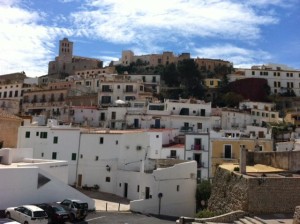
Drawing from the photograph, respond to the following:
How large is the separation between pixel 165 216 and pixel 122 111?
86.8 ft

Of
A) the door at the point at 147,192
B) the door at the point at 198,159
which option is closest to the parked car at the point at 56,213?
the door at the point at 147,192

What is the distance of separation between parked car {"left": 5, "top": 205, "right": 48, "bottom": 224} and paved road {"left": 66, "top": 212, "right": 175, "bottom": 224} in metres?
3.24

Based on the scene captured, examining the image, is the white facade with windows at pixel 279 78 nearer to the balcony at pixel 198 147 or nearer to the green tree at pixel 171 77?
the green tree at pixel 171 77

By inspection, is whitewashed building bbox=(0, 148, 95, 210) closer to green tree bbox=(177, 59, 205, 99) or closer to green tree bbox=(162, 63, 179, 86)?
green tree bbox=(177, 59, 205, 99)

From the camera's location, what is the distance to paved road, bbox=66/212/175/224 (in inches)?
910

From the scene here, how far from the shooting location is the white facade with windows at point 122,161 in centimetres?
3100

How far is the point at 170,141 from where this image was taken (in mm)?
42656

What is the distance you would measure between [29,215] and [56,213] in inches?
78.2

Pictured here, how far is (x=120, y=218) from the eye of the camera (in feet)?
81.7

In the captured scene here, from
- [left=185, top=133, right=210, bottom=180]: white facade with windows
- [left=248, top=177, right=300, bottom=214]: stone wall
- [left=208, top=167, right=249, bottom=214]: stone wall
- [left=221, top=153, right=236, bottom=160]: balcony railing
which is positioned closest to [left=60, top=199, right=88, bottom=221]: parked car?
[left=208, top=167, right=249, bottom=214]: stone wall

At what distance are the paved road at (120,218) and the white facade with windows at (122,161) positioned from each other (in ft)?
10.2

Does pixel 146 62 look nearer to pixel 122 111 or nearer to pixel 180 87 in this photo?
pixel 180 87

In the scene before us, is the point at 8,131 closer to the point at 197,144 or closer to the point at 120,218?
the point at 120,218

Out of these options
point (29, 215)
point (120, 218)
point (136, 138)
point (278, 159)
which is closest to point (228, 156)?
point (136, 138)
